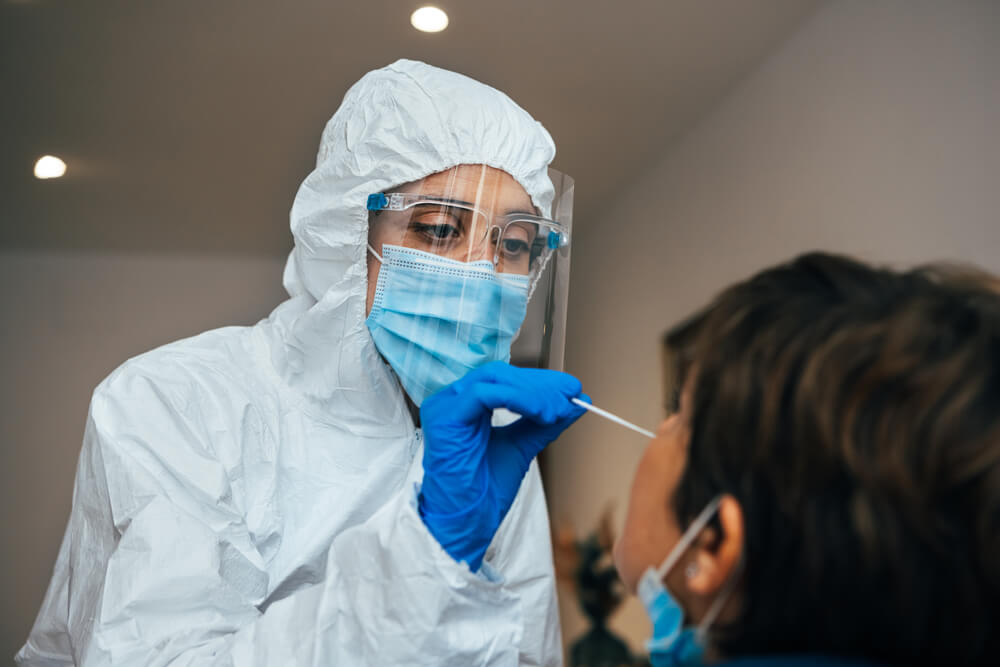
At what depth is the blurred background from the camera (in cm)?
214

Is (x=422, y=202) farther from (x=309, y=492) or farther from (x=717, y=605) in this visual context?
(x=717, y=605)

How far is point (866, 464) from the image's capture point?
592 millimetres

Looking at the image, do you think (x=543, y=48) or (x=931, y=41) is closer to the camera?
(x=931, y=41)

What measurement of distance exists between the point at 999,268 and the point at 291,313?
60.1 inches

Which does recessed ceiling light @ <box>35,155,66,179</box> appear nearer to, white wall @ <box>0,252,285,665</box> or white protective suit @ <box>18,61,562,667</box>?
white wall @ <box>0,252,285,665</box>

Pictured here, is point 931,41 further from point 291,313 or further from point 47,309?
point 47,309

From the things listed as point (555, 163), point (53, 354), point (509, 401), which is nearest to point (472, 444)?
point (509, 401)

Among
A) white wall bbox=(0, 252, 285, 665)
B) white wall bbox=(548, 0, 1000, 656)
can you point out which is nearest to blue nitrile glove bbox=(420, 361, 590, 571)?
white wall bbox=(548, 0, 1000, 656)

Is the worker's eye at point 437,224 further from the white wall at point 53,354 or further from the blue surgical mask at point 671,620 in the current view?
the white wall at point 53,354

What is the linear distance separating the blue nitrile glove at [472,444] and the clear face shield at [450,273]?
196 millimetres

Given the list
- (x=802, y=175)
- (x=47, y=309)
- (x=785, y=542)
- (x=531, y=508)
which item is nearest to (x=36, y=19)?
(x=47, y=309)

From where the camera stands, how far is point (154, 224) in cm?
360

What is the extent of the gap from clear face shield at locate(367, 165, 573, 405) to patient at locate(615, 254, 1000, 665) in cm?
58

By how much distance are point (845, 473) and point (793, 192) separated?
2126 millimetres
